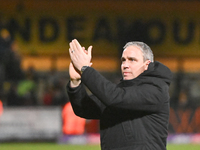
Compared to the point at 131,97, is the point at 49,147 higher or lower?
lower

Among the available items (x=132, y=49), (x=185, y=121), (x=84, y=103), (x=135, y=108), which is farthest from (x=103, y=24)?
(x=135, y=108)

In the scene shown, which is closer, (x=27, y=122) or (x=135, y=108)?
(x=135, y=108)

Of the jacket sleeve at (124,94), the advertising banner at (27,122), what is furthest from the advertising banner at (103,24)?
the jacket sleeve at (124,94)

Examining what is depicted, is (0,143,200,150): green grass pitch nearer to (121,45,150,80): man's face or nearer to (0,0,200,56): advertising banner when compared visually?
(0,0,200,56): advertising banner

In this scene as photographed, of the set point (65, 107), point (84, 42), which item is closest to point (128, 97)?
point (65, 107)

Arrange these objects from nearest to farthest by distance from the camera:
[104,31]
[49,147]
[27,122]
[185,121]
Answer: [49,147]
[27,122]
[185,121]
[104,31]

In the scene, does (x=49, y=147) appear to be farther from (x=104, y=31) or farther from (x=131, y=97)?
(x=131, y=97)

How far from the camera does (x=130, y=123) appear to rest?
3.41 metres

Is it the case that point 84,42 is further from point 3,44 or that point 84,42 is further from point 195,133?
point 195,133

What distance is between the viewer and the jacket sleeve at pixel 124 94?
320cm

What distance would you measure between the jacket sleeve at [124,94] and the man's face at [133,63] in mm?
198

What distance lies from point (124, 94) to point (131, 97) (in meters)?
0.06

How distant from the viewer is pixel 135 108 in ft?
10.9

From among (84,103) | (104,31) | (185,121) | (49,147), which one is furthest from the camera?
(104,31)
